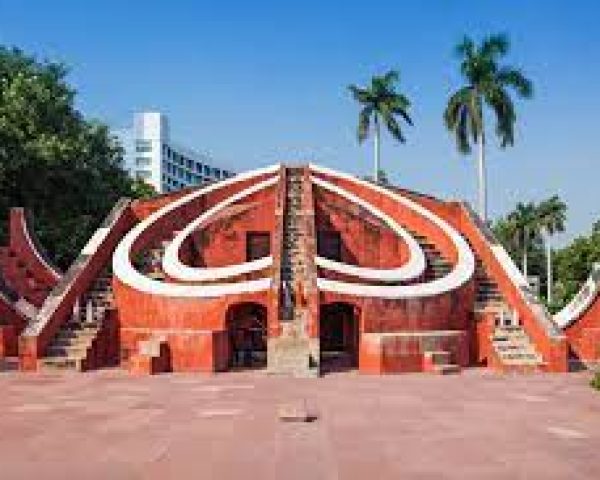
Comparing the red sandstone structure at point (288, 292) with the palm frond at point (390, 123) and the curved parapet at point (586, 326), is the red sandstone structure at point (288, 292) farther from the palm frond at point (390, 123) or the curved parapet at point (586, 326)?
the palm frond at point (390, 123)

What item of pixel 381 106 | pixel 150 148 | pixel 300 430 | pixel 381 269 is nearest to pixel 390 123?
pixel 381 106

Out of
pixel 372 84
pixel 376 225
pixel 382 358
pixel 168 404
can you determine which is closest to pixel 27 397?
pixel 168 404

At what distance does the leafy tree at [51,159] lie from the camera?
28.8 meters

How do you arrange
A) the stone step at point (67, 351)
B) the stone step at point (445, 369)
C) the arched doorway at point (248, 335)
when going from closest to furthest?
the stone step at point (445, 369)
the stone step at point (67, 351)
the arched doorway at point (248, 335)

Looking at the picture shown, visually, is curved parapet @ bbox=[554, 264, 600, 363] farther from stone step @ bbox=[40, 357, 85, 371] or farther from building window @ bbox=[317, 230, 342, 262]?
stone step @ bbox=[40, 357, 85, 371]

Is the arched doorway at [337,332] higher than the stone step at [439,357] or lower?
higher

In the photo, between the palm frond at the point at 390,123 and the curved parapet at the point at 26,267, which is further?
the palm frond at the point at 390,123

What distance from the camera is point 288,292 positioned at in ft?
55.7

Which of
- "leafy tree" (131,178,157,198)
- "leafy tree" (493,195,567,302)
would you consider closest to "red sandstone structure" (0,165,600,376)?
"leafy tree" (131,178,157,198)

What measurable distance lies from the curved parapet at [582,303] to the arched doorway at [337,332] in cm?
463

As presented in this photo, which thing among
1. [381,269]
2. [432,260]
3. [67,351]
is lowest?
[67,351]

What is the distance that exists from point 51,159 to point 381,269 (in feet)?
43.1

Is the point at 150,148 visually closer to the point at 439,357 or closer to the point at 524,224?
the point at 524,224

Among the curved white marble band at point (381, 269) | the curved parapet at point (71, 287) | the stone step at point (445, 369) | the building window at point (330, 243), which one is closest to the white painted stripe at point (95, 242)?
the curved parapet at point (71, 287)
